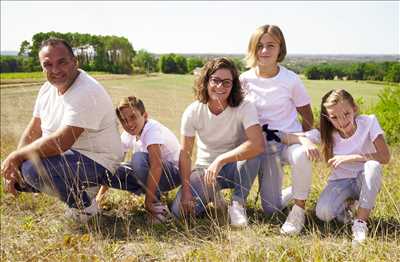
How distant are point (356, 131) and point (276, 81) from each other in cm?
69

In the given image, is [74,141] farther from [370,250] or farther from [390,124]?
[390,124]

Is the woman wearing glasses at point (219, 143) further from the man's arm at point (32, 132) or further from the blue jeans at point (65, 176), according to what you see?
the man's arm at point (32, 132)

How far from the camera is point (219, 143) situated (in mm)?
3227

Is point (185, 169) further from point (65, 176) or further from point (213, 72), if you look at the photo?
point (65, 176)

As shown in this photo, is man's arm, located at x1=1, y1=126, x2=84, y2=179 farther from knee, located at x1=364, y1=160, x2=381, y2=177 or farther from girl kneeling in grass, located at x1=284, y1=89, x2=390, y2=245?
knee, located at x1=364, y1=160, x2=381, y2=177

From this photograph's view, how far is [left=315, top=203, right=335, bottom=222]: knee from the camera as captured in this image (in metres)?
2.88

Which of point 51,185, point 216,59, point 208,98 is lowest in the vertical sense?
point 51,185

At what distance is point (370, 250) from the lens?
2.29 m

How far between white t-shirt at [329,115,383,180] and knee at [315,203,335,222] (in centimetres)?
27

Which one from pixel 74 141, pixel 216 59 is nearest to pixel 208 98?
pixel 216 59

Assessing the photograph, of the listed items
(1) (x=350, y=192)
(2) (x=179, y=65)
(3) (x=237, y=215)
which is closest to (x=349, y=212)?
(1) (x=350, y=192)

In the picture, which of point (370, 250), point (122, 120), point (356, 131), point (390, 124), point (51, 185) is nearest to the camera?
point (370, 250)

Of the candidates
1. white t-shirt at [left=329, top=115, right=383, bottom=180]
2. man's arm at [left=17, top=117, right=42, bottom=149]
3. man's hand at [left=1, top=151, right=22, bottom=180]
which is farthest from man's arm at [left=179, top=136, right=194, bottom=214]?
man's arm at [left=17, top=117, right=42, bottom=149]

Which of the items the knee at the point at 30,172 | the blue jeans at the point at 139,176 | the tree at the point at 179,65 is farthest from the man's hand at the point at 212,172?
the tree at the point at 179,65
